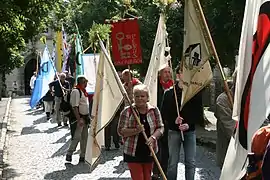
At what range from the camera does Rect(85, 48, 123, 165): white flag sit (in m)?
7.59

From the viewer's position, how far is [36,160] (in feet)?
37.9

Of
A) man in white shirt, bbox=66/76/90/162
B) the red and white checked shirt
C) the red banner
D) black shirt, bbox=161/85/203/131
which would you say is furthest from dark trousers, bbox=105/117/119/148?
the red and white checked shirt

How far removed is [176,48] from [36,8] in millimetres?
5591

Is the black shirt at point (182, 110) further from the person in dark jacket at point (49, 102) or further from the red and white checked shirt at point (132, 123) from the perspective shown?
the person in dark jacket at point (49, 102)

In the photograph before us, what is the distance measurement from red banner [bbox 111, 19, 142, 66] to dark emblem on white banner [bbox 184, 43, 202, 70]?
2224 millimetres

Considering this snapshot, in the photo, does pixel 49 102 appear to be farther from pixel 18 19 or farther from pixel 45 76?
pixel 18 19

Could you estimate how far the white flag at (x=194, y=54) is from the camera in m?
5.55

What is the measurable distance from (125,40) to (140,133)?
208 cm

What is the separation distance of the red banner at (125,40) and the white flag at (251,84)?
4036mm

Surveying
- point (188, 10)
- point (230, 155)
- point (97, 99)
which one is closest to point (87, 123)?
point (97, 99)

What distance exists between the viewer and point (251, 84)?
3912 millimetres

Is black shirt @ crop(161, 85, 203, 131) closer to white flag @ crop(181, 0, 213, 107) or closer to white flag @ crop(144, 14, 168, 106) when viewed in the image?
white flag @ crop(181, 0, 213, 107)

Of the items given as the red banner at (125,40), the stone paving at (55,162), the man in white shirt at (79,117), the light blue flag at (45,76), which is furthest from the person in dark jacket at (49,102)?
the red banner at (125,40)

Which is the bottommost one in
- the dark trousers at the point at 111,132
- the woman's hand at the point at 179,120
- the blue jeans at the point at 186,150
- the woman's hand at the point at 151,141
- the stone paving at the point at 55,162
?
the stone paving at the point at 55,162
